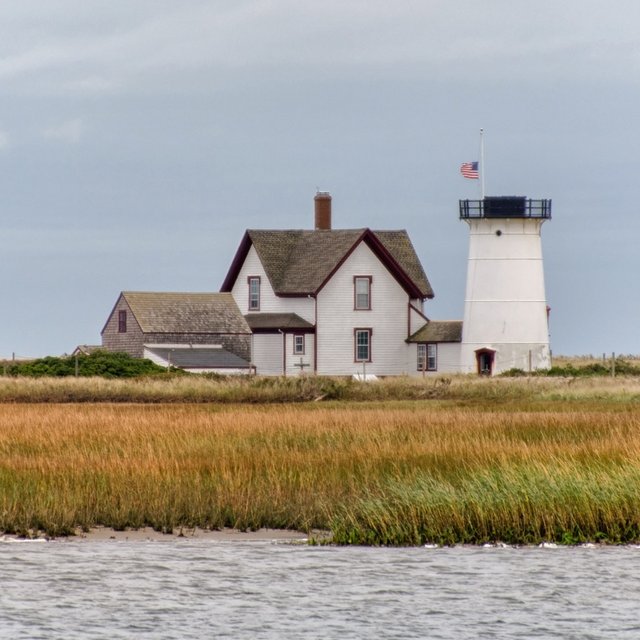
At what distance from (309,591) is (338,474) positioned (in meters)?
6.69

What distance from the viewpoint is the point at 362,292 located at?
68000mm

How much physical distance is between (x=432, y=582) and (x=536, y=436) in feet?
42.4

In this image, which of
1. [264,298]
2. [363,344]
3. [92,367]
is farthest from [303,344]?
[92,367]

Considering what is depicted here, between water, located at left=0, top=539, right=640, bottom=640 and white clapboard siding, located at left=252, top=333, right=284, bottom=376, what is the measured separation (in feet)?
159

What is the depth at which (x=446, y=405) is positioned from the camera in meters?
43.9

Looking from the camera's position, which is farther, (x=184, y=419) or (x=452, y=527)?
(x=184, y=419)

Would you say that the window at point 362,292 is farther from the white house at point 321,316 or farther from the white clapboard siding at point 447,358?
the white clapboard siding at point 447,358

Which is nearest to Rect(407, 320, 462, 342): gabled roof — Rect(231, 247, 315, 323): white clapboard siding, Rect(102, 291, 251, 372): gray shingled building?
Rect(231, 247, 315, 323): white clapboard siding

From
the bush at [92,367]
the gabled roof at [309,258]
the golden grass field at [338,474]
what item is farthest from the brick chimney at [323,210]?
the golden grass field at [338,474]

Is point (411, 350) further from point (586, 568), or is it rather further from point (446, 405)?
point (586, 568)

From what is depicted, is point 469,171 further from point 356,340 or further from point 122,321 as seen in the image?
point 122,321

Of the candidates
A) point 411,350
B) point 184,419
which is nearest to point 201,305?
point 411,350

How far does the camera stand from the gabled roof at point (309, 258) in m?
67.5

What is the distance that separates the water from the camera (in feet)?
47.6
